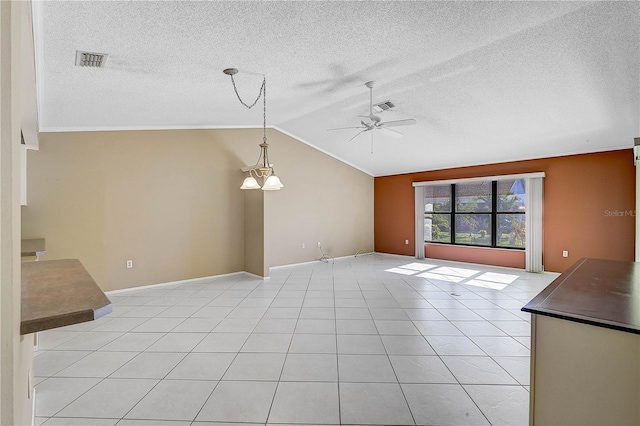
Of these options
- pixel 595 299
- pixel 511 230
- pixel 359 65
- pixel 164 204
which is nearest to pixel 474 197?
pixel 511 230

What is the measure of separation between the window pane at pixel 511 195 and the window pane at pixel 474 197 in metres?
0.24

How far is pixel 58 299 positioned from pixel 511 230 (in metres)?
7.20

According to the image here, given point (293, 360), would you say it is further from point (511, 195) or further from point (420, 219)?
point (511, 195)

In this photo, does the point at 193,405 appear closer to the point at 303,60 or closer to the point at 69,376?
the point at 69,376

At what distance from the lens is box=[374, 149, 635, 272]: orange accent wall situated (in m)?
4.90

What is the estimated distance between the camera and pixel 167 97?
385 cm

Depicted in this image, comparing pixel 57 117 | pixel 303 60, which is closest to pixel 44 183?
pixel 57 117

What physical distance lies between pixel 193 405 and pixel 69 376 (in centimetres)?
114

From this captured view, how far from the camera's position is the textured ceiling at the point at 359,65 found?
235 cm

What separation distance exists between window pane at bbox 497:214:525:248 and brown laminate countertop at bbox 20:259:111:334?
7.02m

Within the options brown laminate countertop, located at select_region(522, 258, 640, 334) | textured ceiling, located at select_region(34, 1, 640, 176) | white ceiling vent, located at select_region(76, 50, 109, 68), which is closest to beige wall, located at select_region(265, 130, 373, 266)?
textured ceiling, located at select_region(34, 1, 640, 176)

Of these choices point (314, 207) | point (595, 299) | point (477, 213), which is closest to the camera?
point (595, 299)

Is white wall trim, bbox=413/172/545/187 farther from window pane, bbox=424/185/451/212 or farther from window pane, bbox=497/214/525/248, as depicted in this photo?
window pane, bbox=497/214/525/248

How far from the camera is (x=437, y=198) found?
752 centimetres
